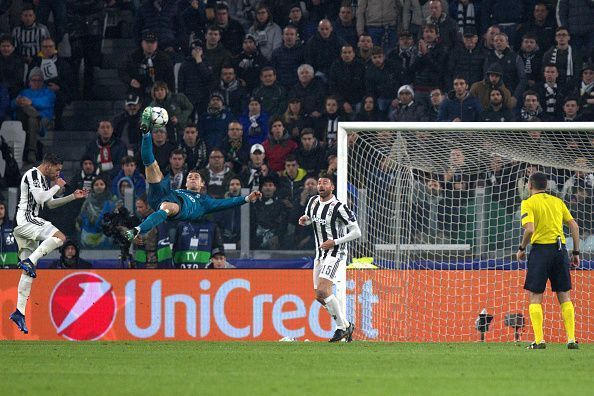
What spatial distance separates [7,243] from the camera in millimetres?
18172

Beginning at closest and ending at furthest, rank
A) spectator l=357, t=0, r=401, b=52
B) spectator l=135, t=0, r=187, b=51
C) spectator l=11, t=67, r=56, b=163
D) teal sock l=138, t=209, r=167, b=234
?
teal sock l=138, t=209, r=167, b=234
spectator l=11, t=67, r=56, b=163
spectator l=357, t=0, r=401, b=52
spectator l=135, t=0, r=187, b=51

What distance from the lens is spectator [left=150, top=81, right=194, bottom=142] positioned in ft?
68.5

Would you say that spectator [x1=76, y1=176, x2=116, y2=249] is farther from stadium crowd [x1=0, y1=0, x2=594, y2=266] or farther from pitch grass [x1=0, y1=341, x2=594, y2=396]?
pitch grass [x1=0, y1=341, x2=594, y2=396]

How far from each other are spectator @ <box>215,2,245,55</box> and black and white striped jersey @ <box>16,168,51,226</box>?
733cm

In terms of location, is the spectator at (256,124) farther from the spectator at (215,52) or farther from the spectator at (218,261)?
the spectator at (218,261)

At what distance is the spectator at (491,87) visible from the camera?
20.1m

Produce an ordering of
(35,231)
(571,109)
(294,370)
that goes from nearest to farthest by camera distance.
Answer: (294,370) < (35,231) < (571,109)

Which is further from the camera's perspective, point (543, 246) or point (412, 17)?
point (412, 17)

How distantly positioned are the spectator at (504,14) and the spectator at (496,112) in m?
2.71

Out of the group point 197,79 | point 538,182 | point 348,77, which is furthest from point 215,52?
point 538,182

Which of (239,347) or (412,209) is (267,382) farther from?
(412,209)

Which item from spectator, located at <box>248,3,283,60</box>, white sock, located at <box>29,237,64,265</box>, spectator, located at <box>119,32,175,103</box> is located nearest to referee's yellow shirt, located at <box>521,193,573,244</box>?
white sock, located at <box>29,237,64,265</box>

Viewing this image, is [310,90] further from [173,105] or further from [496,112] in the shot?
[496,112]

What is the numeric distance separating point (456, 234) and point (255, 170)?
405 centimetres
